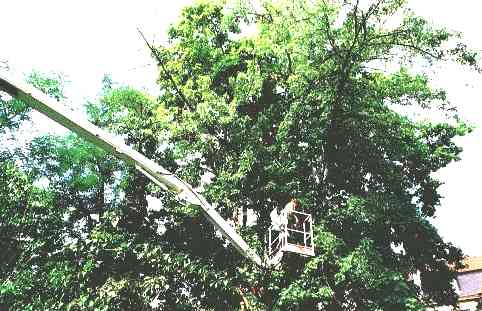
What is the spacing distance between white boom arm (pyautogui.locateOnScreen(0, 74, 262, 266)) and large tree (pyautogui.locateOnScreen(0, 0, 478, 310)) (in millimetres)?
3111

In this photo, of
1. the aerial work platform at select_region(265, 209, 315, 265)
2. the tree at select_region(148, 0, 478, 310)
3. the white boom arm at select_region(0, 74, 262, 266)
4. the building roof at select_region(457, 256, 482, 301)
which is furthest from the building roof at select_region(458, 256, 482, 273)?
the white boom arm at select_region(0, 74, 262, 266)

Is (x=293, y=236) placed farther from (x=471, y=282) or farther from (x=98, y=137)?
(x=471, y=282)

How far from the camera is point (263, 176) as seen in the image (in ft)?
47.2

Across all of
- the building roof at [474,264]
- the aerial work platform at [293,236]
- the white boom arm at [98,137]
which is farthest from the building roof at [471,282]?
the white boom arm at [98,137]

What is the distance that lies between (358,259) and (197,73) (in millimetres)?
9984

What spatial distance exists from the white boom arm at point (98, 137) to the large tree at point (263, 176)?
311 centimetres

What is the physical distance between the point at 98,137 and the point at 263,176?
7.50 meters

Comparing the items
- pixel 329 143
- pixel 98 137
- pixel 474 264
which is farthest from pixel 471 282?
pixel 98 137

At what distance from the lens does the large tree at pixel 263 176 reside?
11594 millimetres

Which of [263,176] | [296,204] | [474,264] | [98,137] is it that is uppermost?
[474,264]

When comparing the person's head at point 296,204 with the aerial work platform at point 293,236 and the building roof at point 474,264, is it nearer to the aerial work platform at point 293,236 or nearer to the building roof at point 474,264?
the aerial work platform at point 293,236

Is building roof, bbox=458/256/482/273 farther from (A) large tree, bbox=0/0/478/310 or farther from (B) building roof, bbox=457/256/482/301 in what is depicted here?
(A) large tree, bbox=0/0/478/310

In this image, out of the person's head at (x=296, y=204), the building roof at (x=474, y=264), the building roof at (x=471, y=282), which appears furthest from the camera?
the building roof at (x=474, y=264)

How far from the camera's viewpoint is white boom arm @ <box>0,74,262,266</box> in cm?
705
